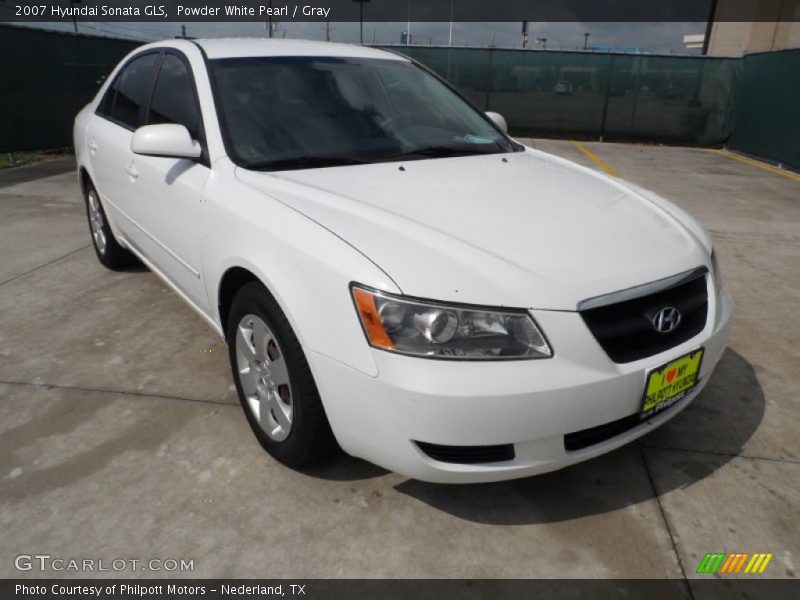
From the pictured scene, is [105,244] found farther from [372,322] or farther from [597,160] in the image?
[597,160]

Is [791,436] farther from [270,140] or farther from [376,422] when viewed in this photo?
[270,140]

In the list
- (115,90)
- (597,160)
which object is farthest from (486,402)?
(597,160)

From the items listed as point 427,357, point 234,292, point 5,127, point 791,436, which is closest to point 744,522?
point 791,436

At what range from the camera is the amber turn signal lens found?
1723mm

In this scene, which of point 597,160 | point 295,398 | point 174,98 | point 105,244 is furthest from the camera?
point 597,160

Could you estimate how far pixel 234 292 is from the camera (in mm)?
2430

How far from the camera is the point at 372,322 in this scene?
68.1 inches

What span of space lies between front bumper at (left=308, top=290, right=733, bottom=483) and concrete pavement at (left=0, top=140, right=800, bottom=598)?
312 mm

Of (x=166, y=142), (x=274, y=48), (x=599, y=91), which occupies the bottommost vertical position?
(x=599, y=91)

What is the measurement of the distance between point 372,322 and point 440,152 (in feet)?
4.54

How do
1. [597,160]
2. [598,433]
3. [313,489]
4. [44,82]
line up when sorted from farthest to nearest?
[597,160], [44,82], [313,489], [598,433]

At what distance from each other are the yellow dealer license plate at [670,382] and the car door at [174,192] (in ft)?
5.97

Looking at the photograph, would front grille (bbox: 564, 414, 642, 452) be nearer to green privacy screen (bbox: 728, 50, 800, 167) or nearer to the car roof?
the car roof

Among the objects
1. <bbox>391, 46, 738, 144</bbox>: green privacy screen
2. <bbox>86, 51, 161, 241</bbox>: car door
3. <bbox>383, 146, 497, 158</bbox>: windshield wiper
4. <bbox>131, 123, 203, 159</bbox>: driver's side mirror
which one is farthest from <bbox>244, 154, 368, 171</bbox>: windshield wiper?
<bbox>391, 46, 738, 144</bbox>: green privacy screen
